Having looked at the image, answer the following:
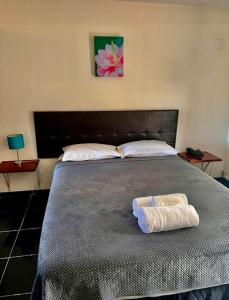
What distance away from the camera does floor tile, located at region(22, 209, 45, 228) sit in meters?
2.40

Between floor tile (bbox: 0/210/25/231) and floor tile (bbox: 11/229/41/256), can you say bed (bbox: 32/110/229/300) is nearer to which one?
floor tile (bbox: 11/229/41/256)

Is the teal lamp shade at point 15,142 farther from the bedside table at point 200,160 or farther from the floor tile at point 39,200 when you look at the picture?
the bedside table at point 200,160

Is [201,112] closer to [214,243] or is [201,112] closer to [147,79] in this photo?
[147,79]

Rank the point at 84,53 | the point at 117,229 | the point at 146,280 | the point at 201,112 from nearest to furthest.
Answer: the point at 146,280
the point at 117,229
the point at 84,53
the point at 201,112

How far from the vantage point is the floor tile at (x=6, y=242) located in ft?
6.62

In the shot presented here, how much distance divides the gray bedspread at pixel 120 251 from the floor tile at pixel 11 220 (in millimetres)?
934

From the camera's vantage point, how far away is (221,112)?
328 centimetres

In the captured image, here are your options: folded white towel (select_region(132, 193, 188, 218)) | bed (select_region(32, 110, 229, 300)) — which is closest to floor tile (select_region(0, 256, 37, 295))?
bed (select_region(32, 110, 229, 300))

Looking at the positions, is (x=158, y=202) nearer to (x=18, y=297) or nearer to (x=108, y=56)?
(x=18, y=297)

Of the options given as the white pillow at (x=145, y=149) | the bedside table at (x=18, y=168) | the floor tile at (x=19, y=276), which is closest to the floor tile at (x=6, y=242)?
the floor tile at (x=19, y=276)

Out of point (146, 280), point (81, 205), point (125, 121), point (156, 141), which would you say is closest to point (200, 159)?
point (156, 141)

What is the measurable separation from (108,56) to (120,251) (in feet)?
7.49

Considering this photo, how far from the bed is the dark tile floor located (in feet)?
1.95

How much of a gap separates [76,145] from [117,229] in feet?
5.20
